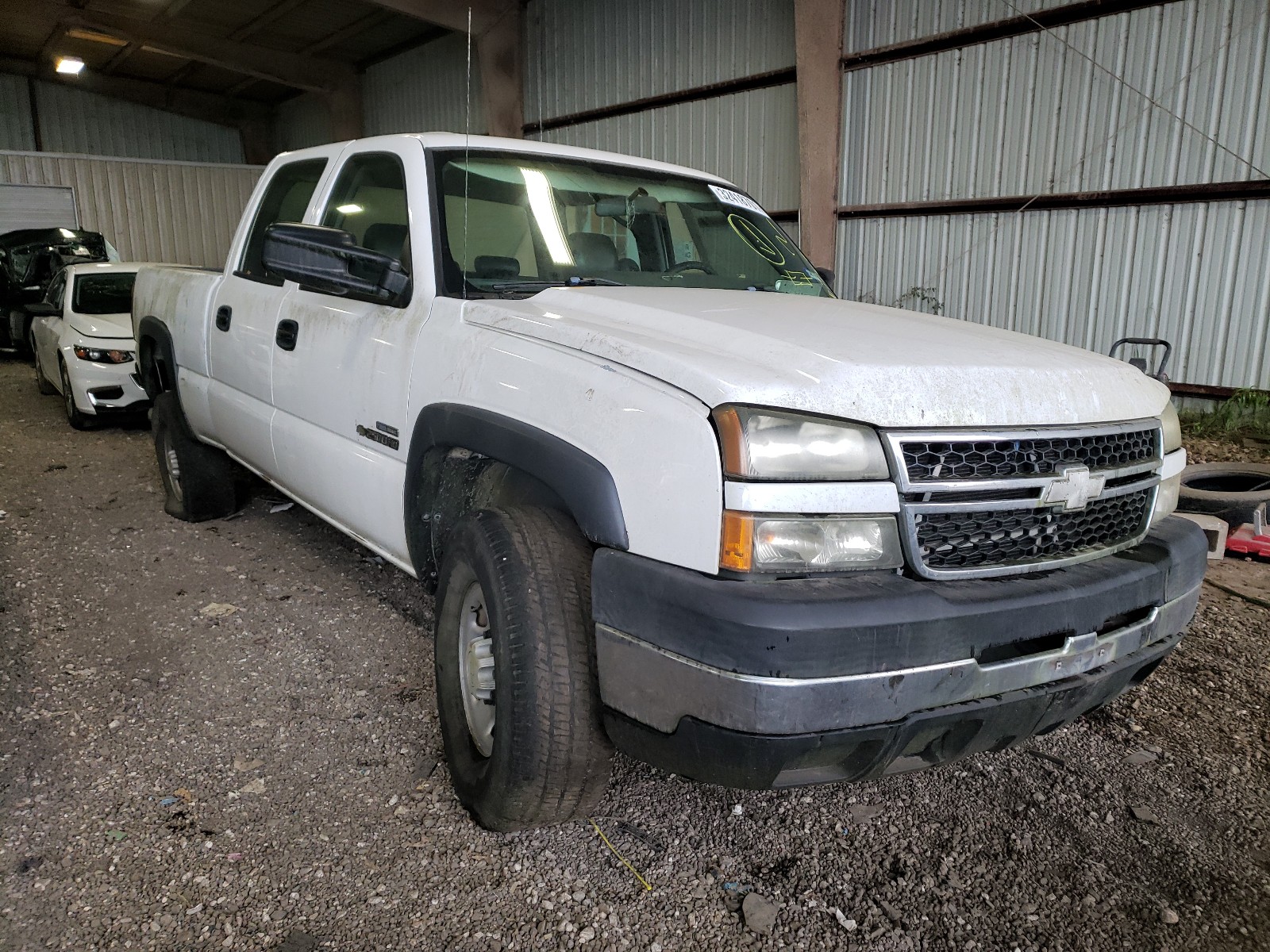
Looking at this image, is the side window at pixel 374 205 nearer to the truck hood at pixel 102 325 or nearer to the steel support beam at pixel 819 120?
the truck hood at pixel 102 325

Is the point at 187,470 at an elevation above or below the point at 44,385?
above

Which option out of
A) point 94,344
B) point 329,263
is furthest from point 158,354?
point 94,344

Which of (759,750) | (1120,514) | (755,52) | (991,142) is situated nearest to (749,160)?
(755,52)

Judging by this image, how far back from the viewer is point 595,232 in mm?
2967

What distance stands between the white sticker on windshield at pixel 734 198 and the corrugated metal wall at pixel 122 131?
69.6 feet

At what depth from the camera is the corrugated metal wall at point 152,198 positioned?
1689cm

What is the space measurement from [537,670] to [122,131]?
24.9 m

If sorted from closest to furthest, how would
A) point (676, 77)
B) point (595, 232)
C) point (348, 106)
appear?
point (595, 232), point (676, 77), point (348, 106)

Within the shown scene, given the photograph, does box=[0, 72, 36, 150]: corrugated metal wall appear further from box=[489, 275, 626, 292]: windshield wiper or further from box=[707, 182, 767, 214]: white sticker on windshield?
box=[489, 275, 626, 292]: windshield wiper

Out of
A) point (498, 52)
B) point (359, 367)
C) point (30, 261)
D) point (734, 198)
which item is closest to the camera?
point (359, 367)

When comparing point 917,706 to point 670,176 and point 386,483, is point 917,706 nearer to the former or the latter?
point 386,483

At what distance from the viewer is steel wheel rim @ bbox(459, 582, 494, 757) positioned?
223cm

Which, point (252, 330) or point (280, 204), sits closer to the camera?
point (252, 330)

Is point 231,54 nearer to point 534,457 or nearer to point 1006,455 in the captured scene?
point 534,457
